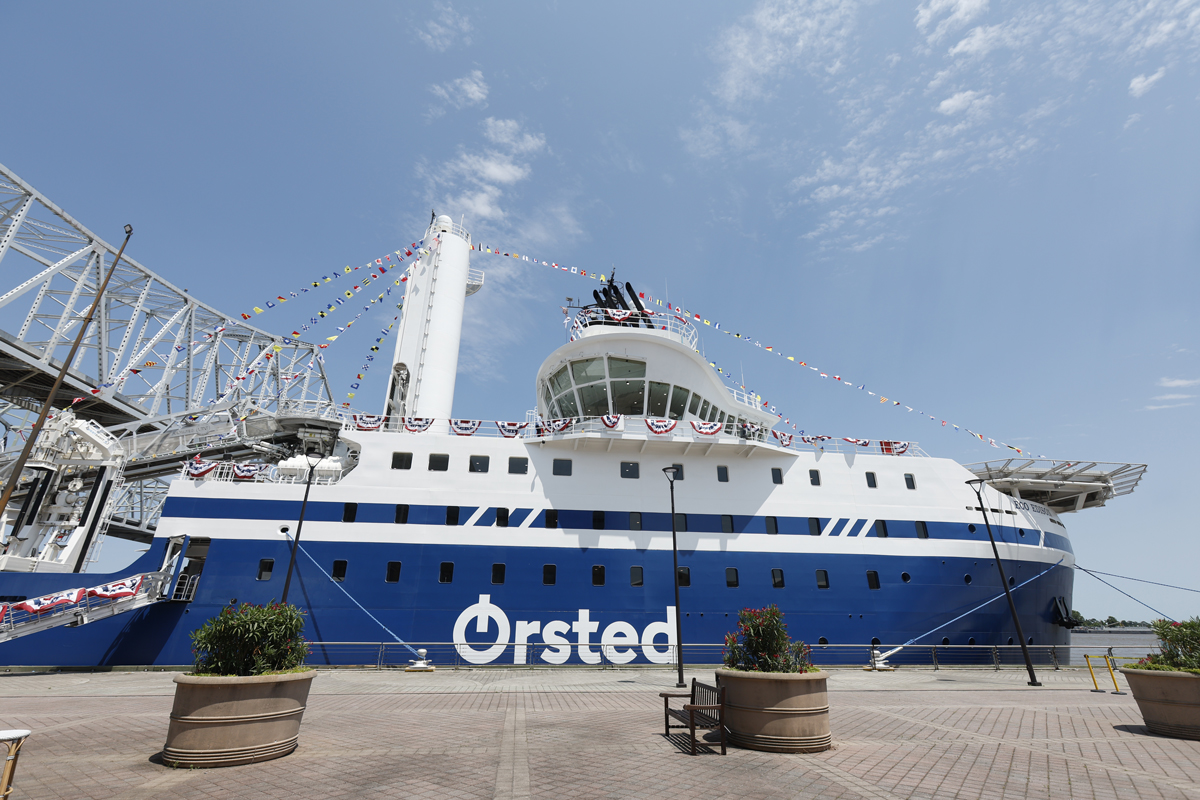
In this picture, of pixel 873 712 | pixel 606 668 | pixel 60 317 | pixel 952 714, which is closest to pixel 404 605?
pixel 606 668

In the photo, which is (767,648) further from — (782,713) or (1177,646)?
(1177,646)

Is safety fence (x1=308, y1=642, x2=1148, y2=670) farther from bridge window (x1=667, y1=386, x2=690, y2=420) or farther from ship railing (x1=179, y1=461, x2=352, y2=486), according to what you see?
bridge window (x1=667, y1=386, x2=690, y2=420)

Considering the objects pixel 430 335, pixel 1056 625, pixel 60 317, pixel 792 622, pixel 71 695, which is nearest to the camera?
pixel 71 695

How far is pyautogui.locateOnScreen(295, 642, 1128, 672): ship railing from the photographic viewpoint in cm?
1716

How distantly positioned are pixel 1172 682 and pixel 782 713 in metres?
6.70

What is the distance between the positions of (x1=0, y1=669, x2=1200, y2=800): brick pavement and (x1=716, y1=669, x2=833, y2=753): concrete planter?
9.7 inches

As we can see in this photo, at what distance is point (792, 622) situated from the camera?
18.7 meters

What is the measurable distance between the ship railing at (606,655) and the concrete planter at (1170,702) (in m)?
9.77

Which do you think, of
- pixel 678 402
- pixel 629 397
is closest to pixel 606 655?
pixel 678 402

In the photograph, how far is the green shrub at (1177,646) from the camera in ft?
28.2

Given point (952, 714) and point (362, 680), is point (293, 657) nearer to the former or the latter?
point (362, 680)

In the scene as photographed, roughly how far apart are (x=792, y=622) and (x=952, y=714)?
8.55 meters

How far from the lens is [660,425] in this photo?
793 inches

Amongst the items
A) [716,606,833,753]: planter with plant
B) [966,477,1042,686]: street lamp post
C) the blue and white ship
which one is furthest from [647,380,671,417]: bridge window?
[716,606,833,753]: planter with plant
